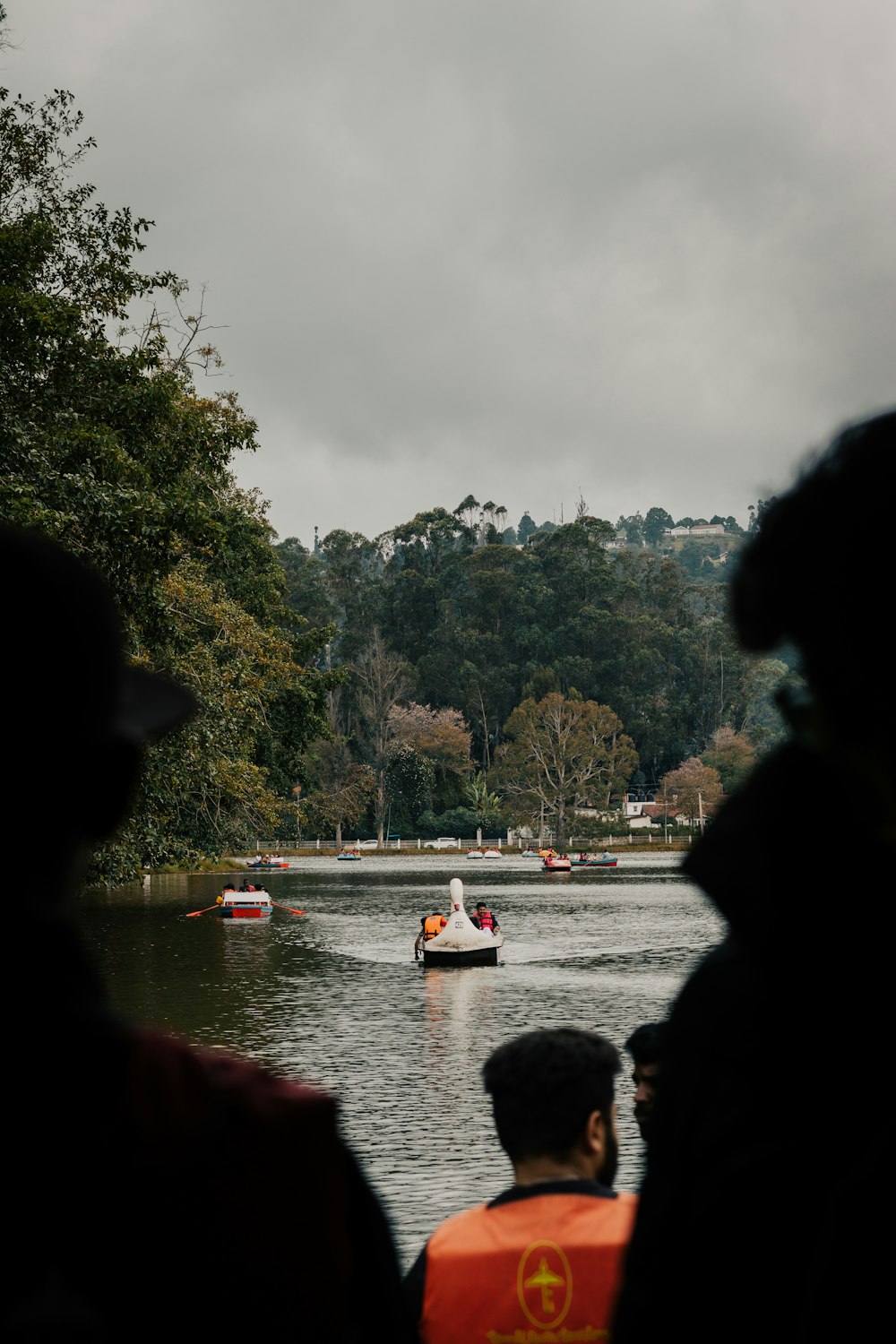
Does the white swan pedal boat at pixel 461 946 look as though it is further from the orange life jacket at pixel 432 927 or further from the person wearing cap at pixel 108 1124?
the person wearing cap at pixel 108 1124

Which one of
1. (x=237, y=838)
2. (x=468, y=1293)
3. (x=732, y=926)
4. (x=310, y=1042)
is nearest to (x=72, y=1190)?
(x=732, y=926)

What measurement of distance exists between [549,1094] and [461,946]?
27247mm

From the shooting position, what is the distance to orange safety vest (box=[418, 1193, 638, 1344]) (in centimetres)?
262

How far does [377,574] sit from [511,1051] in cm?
13239

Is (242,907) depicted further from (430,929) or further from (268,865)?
(268,865)

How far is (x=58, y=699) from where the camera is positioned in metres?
1.02

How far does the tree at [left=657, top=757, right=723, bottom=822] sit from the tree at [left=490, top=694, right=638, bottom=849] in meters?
4.06

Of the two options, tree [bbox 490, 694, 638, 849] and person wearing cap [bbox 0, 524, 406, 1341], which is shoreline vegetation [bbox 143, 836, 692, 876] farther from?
person wearing cap [bbox 0, 524, 406, 1341]

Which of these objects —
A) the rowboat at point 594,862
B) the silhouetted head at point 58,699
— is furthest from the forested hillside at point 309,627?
the rowboat at point 594,862

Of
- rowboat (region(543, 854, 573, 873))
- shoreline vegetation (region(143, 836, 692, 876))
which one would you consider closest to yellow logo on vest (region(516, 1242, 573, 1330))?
rowboat (region(543, 854, 573, 873))

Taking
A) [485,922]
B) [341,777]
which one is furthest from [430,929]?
[341,777]

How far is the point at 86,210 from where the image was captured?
23109 millimetres

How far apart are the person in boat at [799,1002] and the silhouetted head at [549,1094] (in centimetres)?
163

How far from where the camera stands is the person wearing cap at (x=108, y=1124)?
941 millimetres
